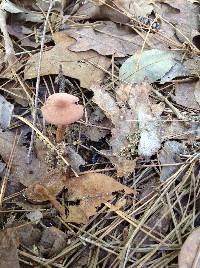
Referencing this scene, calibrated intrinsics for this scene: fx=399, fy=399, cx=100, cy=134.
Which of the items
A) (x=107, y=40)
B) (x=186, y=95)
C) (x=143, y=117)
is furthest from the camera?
(x=107, y=40)

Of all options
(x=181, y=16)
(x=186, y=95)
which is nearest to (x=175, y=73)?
(x=186, y=95)

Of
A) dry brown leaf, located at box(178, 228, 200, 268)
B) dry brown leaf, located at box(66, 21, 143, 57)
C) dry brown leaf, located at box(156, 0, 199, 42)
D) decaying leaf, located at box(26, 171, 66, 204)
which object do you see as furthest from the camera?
dry brown leaf, located at box(156, 0, 199, 42)

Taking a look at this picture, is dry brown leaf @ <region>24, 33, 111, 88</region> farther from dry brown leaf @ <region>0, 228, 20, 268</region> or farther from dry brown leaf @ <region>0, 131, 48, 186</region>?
dry brown leaf @ <region>0, 228, 20, 268</region>

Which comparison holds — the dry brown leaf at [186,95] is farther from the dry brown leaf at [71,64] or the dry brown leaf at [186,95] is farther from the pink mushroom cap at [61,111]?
the pink mushroom cap at [61,111]

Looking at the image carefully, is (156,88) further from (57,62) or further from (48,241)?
(48,241)

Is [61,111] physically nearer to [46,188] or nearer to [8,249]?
[46,188]

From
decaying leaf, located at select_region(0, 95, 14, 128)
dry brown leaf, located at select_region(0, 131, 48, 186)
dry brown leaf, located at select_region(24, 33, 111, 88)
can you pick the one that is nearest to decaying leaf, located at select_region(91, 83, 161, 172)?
dry brown leaf, located at select_region(24, 33, 111, 88)

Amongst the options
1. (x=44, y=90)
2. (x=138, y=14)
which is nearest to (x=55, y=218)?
(x=44, y=90)
